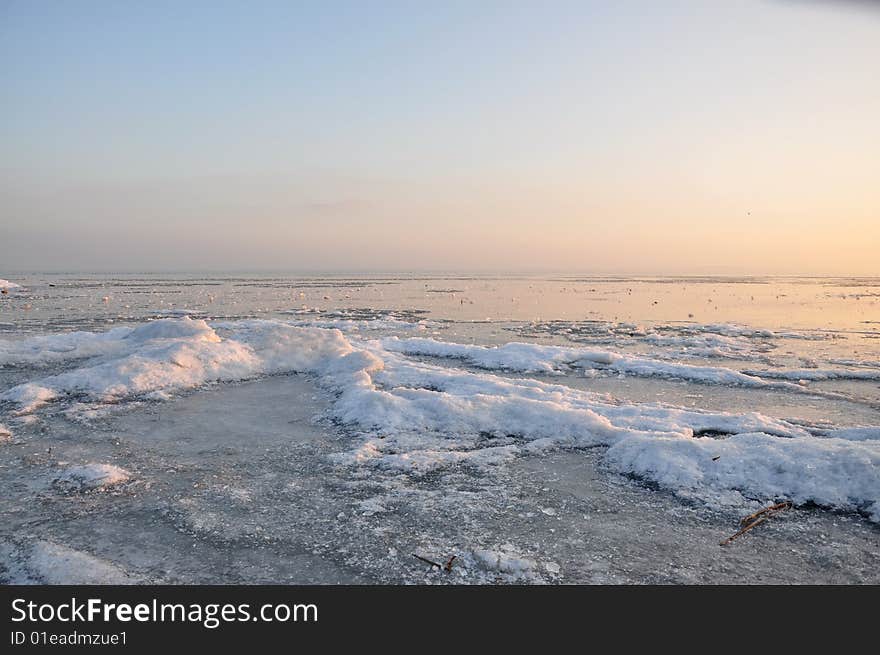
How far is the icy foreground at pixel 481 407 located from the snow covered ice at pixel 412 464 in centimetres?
4

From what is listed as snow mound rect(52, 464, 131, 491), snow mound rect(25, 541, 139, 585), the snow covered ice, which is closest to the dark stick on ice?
the snow covered ice

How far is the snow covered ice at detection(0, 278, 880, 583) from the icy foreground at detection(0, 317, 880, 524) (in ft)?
0.14

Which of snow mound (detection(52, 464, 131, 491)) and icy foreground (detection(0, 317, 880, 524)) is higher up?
icy foreground (detection(0, 317, 880, 524))

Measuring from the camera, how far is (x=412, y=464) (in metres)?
6.80

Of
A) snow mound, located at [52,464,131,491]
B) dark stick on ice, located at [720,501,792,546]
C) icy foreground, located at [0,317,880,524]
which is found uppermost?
icy foreground, located at [0,317,880,524]

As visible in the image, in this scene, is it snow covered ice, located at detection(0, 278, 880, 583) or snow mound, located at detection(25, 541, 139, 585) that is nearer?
snow mound, located at detection(25, 541, 139, 585)

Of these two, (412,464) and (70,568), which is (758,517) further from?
(70,568)

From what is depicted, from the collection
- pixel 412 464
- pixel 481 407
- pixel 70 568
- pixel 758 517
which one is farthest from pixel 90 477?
pixel 758 517

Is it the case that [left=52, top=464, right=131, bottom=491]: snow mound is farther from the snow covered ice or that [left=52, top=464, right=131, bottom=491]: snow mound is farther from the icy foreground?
the icy foreground

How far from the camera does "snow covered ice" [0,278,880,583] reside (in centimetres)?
454
